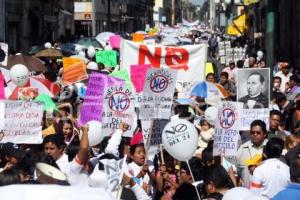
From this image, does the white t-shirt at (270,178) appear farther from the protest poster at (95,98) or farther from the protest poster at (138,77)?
the protest poster at (138,77)

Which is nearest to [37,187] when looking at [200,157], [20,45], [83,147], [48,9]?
[83,147]

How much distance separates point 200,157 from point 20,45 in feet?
103

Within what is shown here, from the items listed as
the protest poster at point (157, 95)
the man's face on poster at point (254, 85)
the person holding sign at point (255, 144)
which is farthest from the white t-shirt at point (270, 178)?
the man's face on poster at point (254, 85)

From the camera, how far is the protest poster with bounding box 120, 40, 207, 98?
13.7 metres

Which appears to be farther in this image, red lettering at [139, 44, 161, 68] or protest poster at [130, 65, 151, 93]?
red lettering at [139, 44, 161, 68]

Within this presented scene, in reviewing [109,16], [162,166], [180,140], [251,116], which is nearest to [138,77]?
[251,116]

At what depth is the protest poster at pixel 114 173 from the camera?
691 cm

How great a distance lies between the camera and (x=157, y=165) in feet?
27.7

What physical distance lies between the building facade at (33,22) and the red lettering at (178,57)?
59.3 feet

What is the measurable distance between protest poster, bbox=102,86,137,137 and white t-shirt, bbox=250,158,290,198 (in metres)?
2.13

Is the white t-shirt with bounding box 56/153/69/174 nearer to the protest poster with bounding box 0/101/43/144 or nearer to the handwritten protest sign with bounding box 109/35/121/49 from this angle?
the protest poster with bounding box 0/101/43/144

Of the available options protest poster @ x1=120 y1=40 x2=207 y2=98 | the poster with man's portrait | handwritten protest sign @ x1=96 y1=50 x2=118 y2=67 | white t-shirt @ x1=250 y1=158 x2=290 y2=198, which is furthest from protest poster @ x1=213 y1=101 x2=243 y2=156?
handwritten protest sign @ x1=96 y1=50 x2=118 y2=67

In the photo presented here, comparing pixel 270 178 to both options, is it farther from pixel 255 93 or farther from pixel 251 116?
pixel 255 93

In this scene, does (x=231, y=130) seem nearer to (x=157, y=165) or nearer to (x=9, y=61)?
(x=157, y=165)
